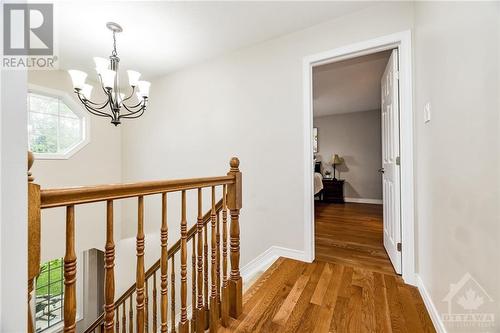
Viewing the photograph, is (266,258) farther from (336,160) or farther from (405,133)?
(336,160)

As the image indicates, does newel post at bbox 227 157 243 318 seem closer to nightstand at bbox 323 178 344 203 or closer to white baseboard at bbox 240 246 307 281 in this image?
white baseboard at bbox 240 246 307 281

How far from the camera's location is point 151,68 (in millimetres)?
3363

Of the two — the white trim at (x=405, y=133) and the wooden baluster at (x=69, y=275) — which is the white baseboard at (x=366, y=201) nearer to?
the white trim at (x=405, y=133)

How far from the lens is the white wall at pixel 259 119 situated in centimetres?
225

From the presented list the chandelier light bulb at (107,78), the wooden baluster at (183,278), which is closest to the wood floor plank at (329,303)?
the wooden baluster at (183,278)

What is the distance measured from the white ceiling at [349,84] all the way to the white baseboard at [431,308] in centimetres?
221

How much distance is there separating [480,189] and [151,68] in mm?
3788

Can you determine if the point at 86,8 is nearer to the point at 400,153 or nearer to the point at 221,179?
the point at 221,179

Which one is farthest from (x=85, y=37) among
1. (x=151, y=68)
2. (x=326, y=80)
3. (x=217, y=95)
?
(x=326, y=80)

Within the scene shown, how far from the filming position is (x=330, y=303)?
1.59 m

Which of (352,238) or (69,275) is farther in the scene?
(352,238)

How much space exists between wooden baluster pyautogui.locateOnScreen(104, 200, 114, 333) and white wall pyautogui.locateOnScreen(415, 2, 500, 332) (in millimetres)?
1435

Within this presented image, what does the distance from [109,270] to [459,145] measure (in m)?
1.68

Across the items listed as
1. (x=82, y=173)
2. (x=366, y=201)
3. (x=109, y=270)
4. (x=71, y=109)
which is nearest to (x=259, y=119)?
(x=109, y=270)
